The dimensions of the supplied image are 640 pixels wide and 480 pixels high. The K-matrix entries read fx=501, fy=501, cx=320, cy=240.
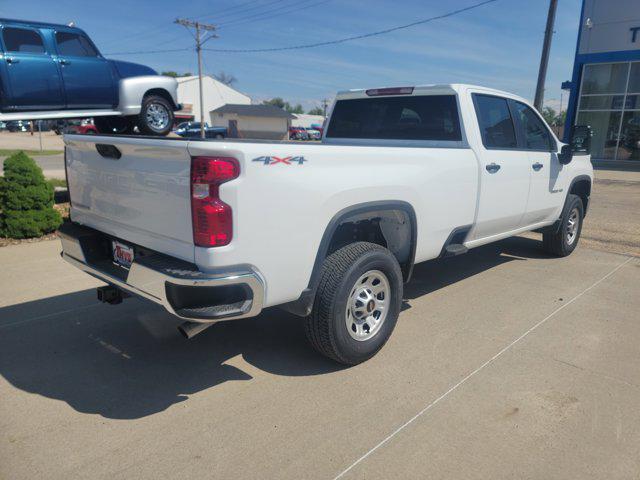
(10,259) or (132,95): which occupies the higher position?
(132,95)

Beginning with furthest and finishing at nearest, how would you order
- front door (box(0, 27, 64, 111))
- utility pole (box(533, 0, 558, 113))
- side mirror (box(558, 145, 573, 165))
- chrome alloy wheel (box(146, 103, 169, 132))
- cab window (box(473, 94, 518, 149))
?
utility pole (box(533, 0, 558, 113)), chrome alloy wheel (box(146, 103, 169, 132)), front door (box(0, 27, 64, 111)), side mirror (box(558, 145, 573, 165)), cab window (box(473, 94, 518, 149))

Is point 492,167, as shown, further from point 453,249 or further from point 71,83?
point 71,83

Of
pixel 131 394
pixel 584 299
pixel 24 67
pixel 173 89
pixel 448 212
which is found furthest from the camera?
pixel 173 89

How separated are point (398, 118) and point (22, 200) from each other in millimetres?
5317

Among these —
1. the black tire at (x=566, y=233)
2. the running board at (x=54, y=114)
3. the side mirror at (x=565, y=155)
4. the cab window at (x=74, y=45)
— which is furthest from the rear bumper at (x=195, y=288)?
the cab window at (x=74, y=45)

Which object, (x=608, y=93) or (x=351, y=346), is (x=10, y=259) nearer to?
(x=351, y=346)

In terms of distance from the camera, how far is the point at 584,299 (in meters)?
5.04

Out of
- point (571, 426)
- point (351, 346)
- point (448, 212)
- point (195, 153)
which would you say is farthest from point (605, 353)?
point (195, 153)

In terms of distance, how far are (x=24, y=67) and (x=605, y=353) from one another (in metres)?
9.36

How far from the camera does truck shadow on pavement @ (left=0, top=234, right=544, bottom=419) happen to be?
126 inches

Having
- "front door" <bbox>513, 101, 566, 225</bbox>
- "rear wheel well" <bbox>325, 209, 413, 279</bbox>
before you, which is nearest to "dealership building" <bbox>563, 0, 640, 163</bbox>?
"front door" <bbox>513, 101, 566, 225</bbox>

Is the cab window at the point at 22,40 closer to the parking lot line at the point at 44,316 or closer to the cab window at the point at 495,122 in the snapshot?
the parking lot line at the point at 44,316

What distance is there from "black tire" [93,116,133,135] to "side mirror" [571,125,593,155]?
27.3 ft

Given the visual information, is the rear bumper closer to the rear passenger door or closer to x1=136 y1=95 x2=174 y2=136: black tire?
the rear passenger door
